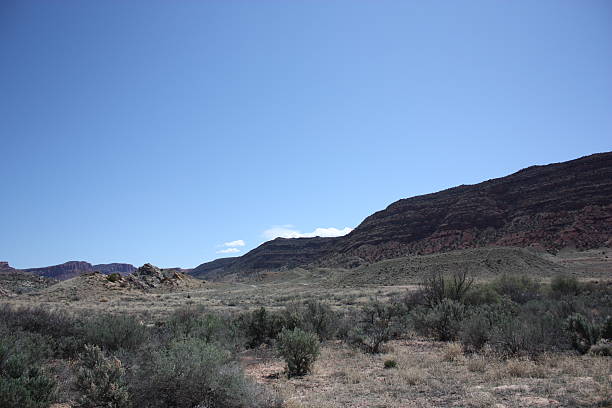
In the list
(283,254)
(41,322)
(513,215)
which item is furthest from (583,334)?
(283,254)

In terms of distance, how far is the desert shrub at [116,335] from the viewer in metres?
9.92

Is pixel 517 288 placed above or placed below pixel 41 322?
below

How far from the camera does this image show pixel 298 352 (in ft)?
30.7

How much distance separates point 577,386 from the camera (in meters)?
6.86

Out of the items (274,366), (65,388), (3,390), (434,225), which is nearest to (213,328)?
(274,366)

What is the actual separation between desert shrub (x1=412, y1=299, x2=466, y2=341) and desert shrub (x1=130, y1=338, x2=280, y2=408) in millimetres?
9314

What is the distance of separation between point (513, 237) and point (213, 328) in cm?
7051

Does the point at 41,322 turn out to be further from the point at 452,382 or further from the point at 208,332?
the point at 452,382

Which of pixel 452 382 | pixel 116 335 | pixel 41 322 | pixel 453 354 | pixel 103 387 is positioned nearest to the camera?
pixel 103 387

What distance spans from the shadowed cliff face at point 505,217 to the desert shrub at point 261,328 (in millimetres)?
60931

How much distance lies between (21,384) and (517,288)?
23978 millimetres

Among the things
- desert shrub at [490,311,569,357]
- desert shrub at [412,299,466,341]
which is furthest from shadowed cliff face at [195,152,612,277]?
desert shrub at [490,311,569,357]

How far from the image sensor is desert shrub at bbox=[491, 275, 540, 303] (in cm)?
2044

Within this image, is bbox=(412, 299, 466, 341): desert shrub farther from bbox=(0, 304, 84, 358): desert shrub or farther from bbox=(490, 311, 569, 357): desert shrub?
bbox=(0, 304, 84, 358): desert shrub
